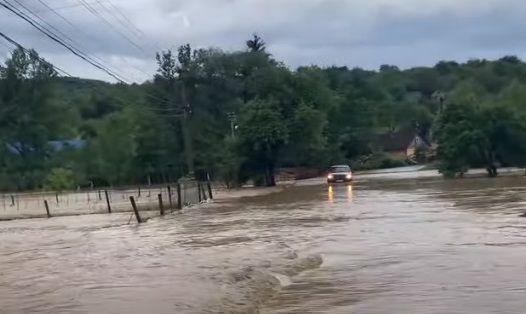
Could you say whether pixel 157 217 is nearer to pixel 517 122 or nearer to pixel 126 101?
pixel 517 122

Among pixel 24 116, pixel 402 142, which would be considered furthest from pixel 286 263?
pixel 402 142

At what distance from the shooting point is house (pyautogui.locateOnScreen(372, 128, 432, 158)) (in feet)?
444

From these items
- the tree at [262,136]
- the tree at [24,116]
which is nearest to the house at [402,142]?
the tree at [24,116]

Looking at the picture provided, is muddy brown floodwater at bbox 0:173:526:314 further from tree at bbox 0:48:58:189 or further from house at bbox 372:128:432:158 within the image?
house at bbox 372:128:432:158

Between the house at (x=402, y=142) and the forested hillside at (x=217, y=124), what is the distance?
18.3ft

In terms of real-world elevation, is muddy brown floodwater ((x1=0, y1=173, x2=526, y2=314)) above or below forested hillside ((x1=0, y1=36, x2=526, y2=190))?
below

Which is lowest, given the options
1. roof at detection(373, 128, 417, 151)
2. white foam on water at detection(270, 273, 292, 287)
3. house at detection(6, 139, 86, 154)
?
white foam on water at detection(270, 273, 292, 287)

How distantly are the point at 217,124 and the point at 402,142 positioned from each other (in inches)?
1983

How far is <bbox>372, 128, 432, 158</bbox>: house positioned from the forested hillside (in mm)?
5570

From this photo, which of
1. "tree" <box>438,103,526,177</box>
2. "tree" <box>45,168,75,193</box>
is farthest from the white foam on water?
"tree" <box>45,168,75,193</box>

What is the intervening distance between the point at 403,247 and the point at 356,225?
6981mm

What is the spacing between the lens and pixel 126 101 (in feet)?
345

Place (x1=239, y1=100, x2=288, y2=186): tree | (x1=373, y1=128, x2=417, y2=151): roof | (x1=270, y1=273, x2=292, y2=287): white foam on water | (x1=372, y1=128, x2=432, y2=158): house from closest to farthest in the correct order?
(x1=270, y1=273, x2=292, y2=287): white foam on water
(x1=239, y1=100, x2=288, y2=186): tree
(x1=372, y1=128, x2=432, y2=158): house
(x1=373, y1=128, x2=417, y2=151): roof

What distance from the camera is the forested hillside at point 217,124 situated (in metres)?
66.8
